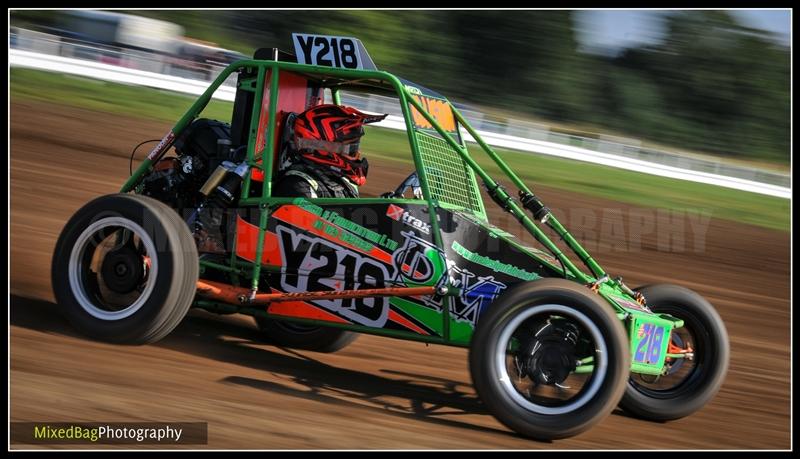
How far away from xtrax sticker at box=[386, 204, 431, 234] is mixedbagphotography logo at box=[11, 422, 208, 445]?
5.08ft

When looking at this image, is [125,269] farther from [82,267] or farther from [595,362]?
[595,362]

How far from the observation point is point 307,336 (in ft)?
20.1

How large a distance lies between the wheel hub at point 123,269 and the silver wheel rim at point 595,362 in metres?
2.26

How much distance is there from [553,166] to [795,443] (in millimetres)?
11200

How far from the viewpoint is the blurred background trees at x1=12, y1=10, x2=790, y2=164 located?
93.5 feet

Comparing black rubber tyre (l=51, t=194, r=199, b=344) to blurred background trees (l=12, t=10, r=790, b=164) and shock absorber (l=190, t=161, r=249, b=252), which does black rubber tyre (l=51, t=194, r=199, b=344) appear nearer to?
shock absorber (l=190, t=161, r=249, b=252)

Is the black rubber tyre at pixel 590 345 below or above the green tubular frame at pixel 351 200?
below

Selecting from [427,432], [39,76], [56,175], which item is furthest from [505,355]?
[39,76]

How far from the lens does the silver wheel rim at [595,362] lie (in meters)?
4.47

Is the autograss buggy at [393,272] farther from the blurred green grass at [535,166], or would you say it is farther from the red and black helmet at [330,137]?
the blurred green grass at [535,166]

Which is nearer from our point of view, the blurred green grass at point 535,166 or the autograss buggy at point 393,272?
the autograss buggy at point 393,272

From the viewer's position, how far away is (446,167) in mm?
5516

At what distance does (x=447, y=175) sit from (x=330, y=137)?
30.9 inches

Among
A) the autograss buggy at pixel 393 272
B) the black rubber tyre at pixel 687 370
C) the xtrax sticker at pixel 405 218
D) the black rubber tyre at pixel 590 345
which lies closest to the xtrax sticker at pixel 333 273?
the autograss buggy at pixel 393 272
